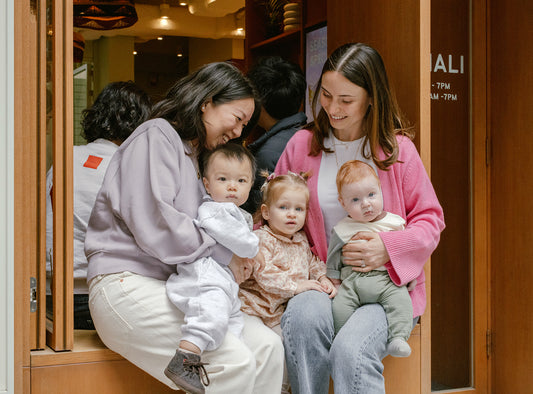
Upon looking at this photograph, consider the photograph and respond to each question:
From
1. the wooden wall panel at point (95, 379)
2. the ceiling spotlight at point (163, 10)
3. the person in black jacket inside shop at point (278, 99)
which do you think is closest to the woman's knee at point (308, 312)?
the wooden wall panel at point (95, 379)

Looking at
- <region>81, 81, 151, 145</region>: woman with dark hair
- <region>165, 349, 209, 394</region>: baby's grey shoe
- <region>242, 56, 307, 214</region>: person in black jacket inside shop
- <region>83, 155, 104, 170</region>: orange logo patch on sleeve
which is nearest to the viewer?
<region>165, 349, 209, 394</region>: baby's grey shoe

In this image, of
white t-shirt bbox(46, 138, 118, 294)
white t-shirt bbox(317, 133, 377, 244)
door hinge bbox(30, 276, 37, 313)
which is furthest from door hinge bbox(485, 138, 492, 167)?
door hinge bbox(30, 276, 37, 313)

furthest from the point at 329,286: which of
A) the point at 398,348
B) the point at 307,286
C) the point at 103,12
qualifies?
the point at 103,12

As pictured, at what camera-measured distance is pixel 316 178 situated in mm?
2559

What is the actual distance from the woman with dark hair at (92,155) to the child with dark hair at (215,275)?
0.49 meters

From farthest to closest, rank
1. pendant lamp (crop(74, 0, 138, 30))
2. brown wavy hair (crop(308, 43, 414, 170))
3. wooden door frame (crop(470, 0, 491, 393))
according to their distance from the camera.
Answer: pendant lamp (crop(74, 0, 138, 30)) < wooden door frame (crop(470, 0, 491, 393)) < brown wavy hair (crop(308, 43, 414, 170))

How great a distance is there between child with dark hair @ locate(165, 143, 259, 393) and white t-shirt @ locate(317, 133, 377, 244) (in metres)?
0.34

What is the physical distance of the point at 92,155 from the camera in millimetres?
2656

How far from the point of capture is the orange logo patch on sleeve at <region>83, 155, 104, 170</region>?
260 cm

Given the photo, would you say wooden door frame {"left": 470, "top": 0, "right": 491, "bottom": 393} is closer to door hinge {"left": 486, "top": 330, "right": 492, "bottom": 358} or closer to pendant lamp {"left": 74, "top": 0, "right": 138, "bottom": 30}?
door hinge {"left": 486, "top": 330, "right": 492, "bottom": 358}

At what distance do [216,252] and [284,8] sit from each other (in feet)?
9.54

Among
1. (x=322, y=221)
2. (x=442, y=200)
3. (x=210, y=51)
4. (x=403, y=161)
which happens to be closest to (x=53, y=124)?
(x=322, y=221)

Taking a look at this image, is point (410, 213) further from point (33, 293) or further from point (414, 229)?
point (33, 293)
